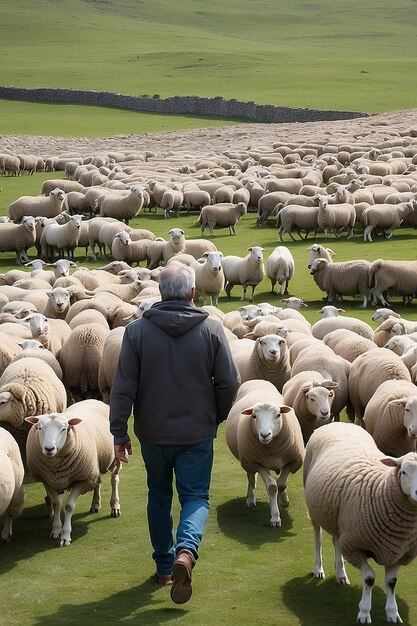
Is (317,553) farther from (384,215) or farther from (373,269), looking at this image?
(384,215)

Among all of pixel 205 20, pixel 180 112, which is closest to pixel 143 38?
pixel 205 20

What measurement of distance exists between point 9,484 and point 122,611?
1809 millimetres

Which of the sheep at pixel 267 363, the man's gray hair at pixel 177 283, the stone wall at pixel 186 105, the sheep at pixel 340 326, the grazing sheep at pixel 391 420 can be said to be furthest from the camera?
the stone wall at pixel 186 105

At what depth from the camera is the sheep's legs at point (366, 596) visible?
673 centimetres

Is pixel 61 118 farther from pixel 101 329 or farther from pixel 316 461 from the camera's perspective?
pixel 316 461

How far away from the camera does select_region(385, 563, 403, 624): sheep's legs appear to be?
673 centimetres

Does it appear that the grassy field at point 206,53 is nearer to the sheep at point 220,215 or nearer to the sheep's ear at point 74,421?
the sheep at point 220,215

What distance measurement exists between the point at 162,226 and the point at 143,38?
325ft

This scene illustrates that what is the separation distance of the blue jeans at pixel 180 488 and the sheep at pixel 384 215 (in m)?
19.4

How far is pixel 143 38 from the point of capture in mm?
123750

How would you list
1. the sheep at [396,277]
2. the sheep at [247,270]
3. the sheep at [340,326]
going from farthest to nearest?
the sheep at [247,270], the sheep at [396,277], the sheep at [340,326]

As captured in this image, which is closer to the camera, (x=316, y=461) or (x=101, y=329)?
(x=316, y=461)

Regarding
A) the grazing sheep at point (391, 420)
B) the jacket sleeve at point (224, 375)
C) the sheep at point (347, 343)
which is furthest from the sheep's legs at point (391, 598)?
the sheep at point (347, 343)

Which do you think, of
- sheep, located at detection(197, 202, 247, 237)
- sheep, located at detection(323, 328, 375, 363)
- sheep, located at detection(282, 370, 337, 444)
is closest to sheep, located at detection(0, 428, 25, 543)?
sheep, located at detection(282, 370, 337, 444)
